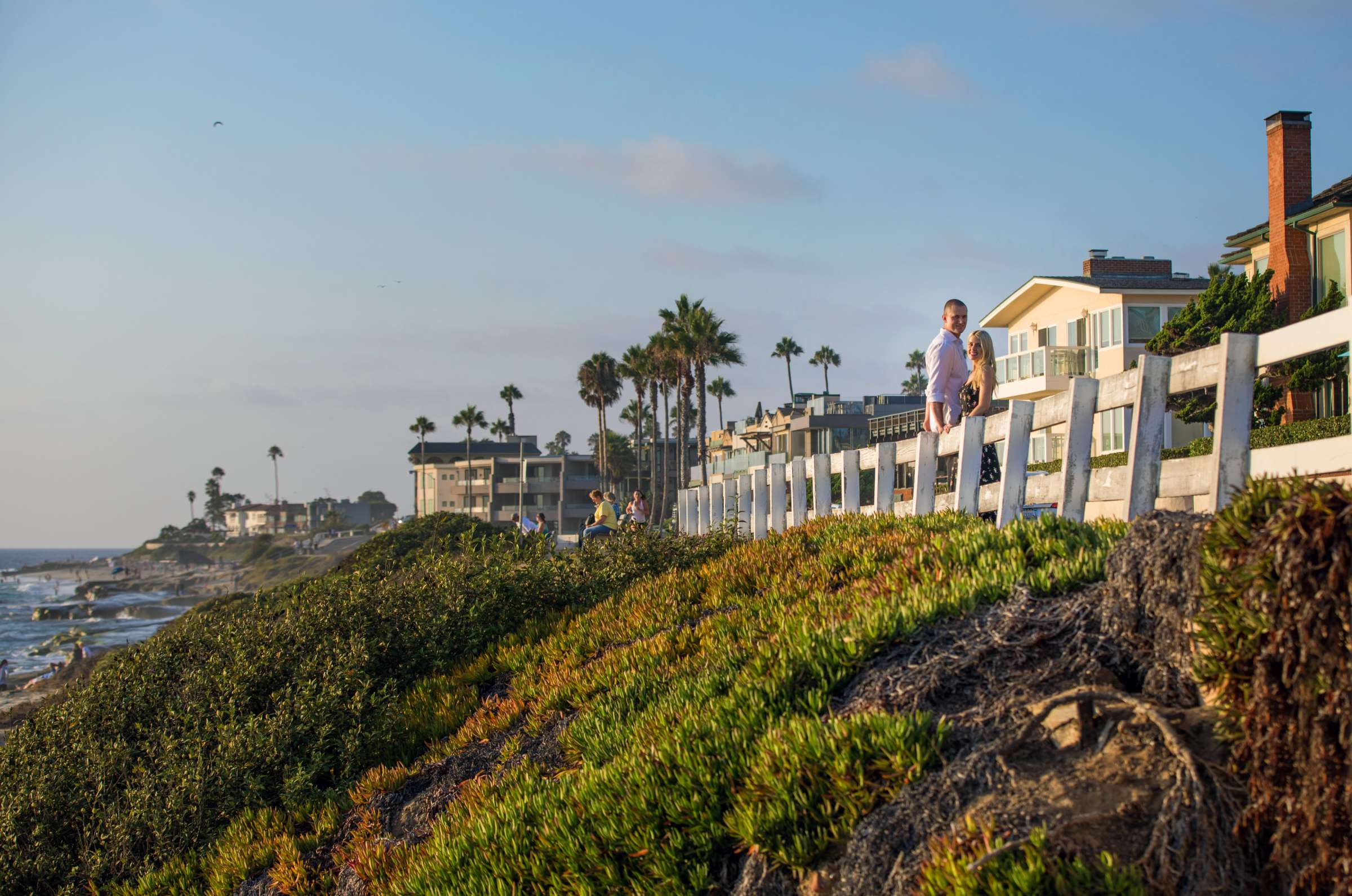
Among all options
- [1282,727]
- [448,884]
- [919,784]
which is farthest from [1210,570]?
[448,884]

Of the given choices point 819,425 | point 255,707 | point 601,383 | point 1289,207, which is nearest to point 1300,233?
point 1289,207

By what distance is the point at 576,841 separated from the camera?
15.4ft

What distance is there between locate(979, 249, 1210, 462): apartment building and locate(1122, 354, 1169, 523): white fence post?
31668 mm

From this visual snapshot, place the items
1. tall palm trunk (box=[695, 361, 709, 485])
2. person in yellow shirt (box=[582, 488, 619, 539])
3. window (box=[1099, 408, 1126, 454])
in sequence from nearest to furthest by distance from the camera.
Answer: person in yellow shirt (box=[582, 488, 619, 539]) → window (box=[1099, 408, 1126, 454]) → tall palm trunk (box=[695, 361, 709, 485])

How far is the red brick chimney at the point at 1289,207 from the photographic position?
30.2 meters

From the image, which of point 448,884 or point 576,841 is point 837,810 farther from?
point 448,884

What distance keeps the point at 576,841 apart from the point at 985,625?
77.6 inches

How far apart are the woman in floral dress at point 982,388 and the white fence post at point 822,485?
6.33 ft

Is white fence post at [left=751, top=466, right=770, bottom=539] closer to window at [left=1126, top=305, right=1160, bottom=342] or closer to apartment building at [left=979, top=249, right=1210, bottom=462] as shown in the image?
apartment building at [left=979, top=249, right=1210, bottom=462]

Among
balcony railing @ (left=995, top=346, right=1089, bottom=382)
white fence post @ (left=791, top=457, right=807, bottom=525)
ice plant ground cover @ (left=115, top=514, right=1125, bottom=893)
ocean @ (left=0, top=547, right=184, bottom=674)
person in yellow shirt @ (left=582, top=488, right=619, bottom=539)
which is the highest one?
balcony railing @ (left=995, top=346, right=1089, bottom=382)

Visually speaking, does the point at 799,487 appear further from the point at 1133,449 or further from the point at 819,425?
the point at 819,425

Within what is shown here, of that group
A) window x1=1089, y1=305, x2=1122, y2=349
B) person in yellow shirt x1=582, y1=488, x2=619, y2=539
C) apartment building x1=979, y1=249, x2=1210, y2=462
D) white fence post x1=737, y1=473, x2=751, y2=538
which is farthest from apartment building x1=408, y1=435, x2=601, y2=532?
white fence post x1=737, y1=473, x2=751, y2=538

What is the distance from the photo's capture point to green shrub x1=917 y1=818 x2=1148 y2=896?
10.3ft

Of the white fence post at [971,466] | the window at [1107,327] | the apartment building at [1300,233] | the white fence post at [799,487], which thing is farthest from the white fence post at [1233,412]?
the window at [1107,327]
